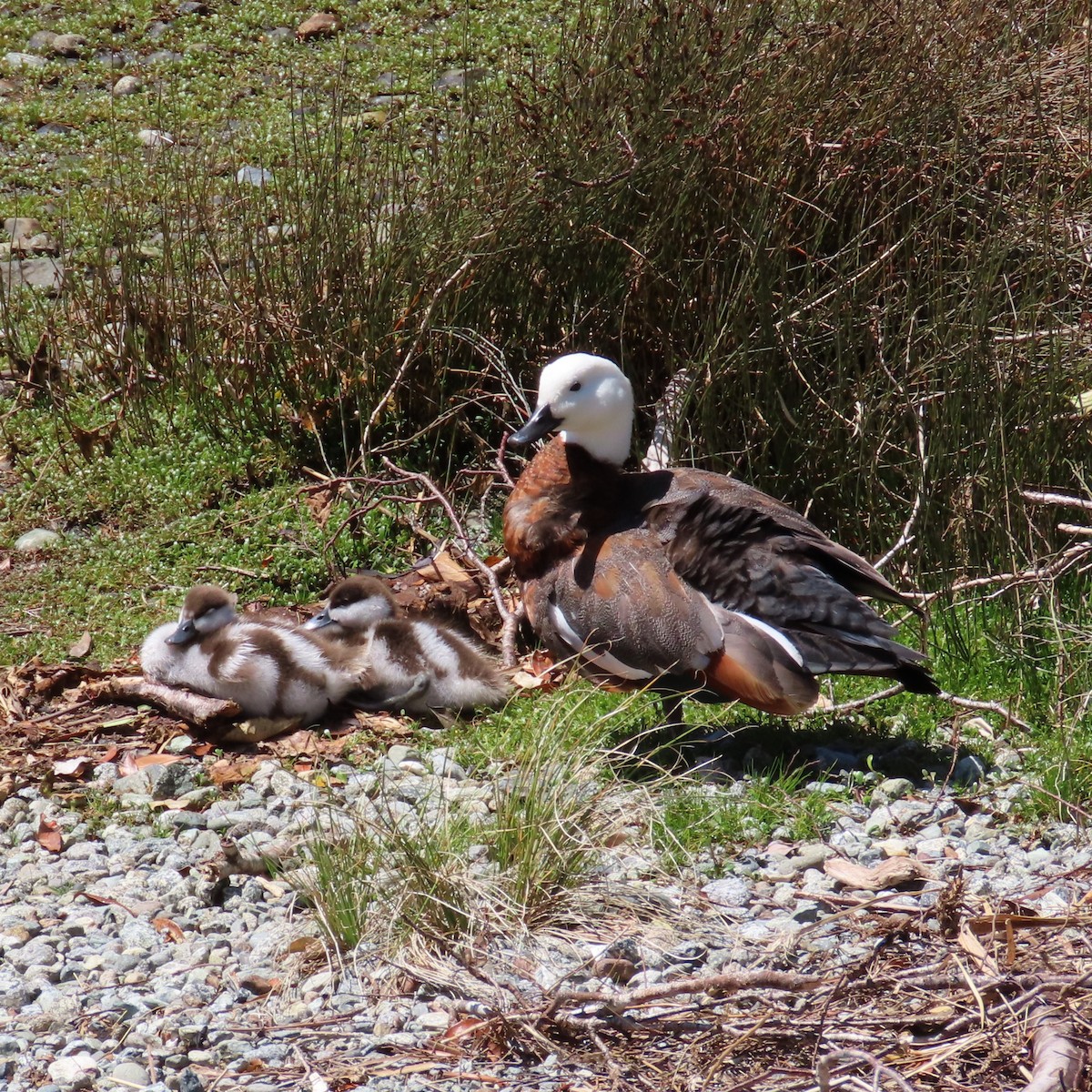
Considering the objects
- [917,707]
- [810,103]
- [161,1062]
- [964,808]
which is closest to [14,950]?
[161,1062]

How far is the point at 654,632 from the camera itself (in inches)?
189

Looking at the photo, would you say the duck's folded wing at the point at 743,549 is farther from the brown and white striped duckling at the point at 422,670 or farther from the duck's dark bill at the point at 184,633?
the duck's dark bill at the point at 184,633

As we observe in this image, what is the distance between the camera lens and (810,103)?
7.03 m

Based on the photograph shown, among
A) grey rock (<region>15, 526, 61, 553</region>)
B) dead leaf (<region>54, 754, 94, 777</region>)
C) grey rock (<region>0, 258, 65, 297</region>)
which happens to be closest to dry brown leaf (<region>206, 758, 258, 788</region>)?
dead leaf (<region>54, 754, 94, 777</region>)

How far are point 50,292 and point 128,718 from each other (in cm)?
460

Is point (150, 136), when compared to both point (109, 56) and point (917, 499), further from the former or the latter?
point (917, 499)

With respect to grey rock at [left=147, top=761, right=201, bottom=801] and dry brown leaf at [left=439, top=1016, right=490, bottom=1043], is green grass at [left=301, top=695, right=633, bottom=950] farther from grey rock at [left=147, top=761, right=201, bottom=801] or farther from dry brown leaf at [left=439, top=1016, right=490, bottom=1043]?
grey rock at [left=147, top=761, right=201, bottom=801]

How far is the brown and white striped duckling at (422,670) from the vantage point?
5492 mm

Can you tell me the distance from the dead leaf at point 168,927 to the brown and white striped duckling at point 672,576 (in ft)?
5.68

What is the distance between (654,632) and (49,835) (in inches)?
85.9

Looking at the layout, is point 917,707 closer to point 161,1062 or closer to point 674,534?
point 674,534

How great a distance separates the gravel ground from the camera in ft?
10.8

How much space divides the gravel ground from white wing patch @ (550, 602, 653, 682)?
2.14 ft

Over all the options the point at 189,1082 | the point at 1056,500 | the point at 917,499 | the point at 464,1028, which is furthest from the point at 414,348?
the point at 189,1082
